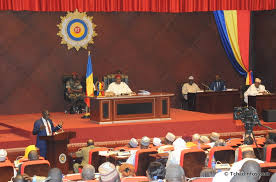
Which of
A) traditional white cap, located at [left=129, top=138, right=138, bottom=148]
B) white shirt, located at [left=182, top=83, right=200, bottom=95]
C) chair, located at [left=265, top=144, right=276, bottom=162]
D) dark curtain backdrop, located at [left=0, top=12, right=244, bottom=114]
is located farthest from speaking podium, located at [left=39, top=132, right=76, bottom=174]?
white shirt, located at [left=182, top=83, right=200, bottom=95]

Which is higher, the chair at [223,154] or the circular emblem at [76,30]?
the circular emblem at [76,30]

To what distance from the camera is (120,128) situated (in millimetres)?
12125

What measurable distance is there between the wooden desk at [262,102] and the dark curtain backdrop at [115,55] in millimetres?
3832

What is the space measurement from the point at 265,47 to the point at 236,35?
3.25 feet

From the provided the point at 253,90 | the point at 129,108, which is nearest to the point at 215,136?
the point at 129,108

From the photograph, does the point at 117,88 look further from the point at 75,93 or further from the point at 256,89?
the point at 256,89

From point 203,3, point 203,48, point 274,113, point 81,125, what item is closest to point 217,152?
point 274,113

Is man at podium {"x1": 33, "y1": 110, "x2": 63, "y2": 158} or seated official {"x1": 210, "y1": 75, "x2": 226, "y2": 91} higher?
seated official {"x1": 210, "y1": 75, "x2": 226, "y2": 91}

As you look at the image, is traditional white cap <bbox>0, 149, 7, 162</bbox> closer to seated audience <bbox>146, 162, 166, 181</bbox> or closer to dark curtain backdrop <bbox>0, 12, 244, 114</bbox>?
seated audience <bbox>146, 162, 166, 181</bbox>

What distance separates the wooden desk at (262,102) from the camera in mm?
13398

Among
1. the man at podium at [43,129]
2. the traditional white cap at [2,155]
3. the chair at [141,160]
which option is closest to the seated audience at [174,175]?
the chair at [141,160]

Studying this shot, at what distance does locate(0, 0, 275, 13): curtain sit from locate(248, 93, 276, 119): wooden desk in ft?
10.1

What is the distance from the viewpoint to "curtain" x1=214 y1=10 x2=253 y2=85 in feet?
55.4

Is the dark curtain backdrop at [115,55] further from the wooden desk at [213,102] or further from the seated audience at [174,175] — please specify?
the seated audience at [174,175]
